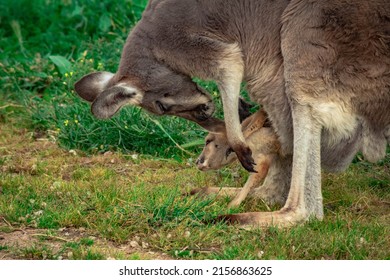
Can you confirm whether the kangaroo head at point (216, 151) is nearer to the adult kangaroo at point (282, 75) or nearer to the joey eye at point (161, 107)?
the adult kangaroo at point (282, 75)

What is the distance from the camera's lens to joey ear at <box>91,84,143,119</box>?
645 centimetres

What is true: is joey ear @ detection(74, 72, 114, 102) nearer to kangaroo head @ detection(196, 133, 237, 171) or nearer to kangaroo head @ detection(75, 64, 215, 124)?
kangaroo head @ detection(75, 64, 215, 124)

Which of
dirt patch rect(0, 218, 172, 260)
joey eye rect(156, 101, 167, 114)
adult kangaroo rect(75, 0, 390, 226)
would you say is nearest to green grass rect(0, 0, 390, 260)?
dirt patch rect(0, 218, 172, 260)

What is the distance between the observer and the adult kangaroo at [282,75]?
6.04 metres

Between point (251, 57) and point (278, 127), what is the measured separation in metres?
0.56

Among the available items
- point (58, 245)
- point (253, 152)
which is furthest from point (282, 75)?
point (58, 245)

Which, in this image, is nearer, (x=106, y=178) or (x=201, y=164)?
(x=201, y=164)

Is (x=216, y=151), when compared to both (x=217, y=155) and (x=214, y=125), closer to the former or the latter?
(x=217, y=155)

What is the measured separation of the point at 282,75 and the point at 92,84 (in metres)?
1.51

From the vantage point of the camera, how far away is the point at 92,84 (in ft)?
22.6

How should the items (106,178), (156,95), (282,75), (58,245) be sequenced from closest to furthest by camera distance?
(58,245) → (282,75) → (156,95) → (106,178)

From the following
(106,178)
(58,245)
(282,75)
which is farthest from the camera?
(106,178)
